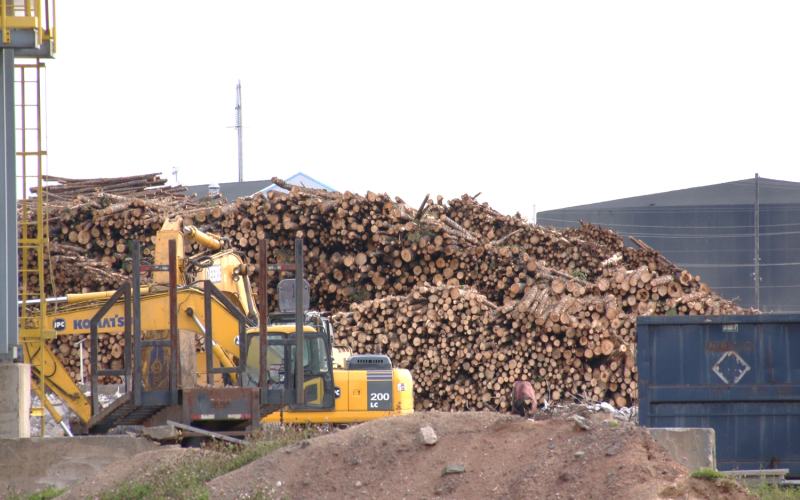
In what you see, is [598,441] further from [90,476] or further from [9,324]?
[9,324]

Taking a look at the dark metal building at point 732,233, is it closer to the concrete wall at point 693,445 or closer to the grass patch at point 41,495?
the concrete wall at point 693,445

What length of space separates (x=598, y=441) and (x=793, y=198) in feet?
93.9

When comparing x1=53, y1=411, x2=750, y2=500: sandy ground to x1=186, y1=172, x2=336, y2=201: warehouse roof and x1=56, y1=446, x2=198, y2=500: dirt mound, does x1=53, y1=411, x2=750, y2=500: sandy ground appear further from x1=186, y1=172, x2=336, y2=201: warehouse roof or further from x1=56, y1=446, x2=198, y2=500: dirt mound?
x1=186, y1=172, x2=336, y2=201: warehouse roof

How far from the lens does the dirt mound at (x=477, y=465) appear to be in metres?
5.48

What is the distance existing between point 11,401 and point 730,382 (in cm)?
683

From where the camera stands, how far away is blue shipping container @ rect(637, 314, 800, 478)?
7191mm

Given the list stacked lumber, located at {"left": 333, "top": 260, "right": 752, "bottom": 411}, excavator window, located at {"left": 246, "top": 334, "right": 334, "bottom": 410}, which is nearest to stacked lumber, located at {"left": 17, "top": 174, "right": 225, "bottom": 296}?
stacked lumber, located at {"left": 333, "top": 260, "right": 752, "bottom": 411}

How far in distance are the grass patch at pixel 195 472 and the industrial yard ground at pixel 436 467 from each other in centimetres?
1

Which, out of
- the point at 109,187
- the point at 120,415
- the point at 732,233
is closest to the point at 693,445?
the point at 120,415

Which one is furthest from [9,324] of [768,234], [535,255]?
[768,234]

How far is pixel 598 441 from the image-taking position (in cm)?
605

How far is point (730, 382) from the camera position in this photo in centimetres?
734

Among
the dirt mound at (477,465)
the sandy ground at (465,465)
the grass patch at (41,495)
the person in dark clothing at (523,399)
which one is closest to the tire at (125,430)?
the grass patch at (41,495)

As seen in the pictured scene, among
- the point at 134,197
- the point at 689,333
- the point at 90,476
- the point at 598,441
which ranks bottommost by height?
the point at 90,476
